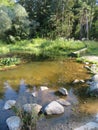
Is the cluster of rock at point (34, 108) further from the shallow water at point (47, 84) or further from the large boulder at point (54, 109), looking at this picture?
the shallow water at point (47, 84)

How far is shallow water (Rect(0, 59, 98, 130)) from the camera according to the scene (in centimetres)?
658

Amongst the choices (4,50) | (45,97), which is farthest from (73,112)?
(4,50)

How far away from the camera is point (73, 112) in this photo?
6.77 m

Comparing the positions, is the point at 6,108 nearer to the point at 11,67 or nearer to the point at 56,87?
the point at 56,87

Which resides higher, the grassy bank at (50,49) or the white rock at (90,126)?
the white rock at (90,126)

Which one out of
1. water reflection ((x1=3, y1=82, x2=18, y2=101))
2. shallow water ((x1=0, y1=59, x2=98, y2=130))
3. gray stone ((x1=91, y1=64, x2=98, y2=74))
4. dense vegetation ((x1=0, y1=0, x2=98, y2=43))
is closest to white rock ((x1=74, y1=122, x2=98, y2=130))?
shallow water ((x1=0, y1=59, x2=98, y2=130))

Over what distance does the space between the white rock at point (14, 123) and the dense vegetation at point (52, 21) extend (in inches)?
655

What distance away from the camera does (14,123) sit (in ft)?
18.8

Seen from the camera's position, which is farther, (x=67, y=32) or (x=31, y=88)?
(x=67, y=32)

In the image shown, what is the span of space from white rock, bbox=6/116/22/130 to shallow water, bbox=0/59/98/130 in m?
0.18

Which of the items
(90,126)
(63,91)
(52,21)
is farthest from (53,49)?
(90,126)

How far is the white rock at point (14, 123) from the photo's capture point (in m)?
5.62

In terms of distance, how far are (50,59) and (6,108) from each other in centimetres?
777

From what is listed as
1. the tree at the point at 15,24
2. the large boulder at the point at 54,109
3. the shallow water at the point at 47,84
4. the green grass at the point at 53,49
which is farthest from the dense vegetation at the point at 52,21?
the large boulder at the point at 54,109
